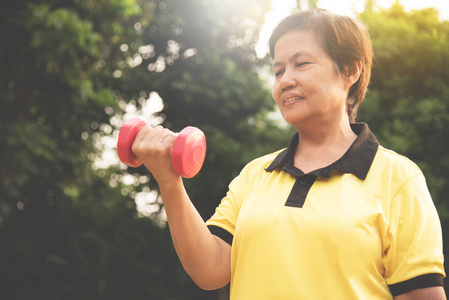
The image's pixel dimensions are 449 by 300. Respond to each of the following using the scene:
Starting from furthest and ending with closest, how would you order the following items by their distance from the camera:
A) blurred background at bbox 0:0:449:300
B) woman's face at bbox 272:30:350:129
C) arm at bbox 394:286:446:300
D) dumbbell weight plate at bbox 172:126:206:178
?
1. blurred background at bbox 0:0:449:300
2. woman's face at bbox 272:30:350:129
3. dumbbell weight plate at bbox 172:126:206:178
4. arm at bbox 394:286:446:300

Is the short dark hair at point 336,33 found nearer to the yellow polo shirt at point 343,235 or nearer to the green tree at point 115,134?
the yellow polo shirt at point 343,235

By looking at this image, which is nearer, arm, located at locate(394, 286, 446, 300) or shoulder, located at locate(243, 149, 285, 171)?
arm, located at locate(394, 286, 446, 300)

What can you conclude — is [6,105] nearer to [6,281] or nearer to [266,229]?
[6,281]

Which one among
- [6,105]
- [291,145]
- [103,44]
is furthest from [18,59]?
[291,145]

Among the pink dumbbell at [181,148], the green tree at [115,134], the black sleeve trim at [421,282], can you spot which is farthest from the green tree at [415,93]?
the pink dumbbell at [181,148]

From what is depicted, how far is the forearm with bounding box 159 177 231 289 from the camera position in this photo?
1507mm

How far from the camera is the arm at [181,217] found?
1.47 metres

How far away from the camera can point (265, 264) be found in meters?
1.42

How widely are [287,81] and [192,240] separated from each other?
2.00 ft

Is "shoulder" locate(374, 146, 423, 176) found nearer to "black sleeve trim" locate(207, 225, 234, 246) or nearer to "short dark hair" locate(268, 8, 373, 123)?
"short dark hair" locate(268, 8, 373, 123)

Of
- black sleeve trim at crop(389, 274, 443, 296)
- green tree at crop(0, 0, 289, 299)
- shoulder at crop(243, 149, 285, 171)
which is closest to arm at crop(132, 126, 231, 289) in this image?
shoulder at crop(243, 149, 285, 171)

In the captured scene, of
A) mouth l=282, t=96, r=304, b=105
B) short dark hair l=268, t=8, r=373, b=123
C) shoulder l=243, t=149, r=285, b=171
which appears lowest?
shoulder l=243, t=149, r=285, b=171

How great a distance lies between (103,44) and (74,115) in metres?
1.46

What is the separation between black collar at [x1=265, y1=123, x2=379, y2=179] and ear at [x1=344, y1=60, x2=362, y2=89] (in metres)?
0.16
